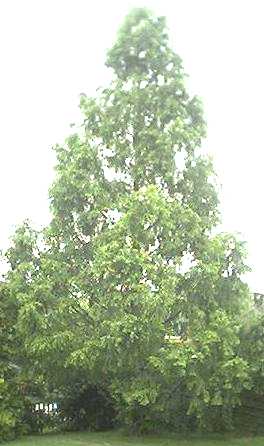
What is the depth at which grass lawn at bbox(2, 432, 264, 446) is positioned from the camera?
11.6 metres

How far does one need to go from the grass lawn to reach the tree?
1.46ft

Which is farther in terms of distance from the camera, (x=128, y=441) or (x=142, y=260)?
(x=128, y=441)

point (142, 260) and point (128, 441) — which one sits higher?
point (142, 260)

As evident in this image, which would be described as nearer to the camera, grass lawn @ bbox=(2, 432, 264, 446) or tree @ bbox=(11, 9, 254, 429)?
tree @ bbox=(11, 9, 254, 429)

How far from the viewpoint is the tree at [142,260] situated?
36.5 ft

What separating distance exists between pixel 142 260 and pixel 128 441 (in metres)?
4.08

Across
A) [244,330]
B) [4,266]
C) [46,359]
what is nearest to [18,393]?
[46,359]

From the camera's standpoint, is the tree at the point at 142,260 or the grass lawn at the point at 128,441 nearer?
the tree at the point at 142,260

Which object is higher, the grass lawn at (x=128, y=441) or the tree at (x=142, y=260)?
the tree at (x=142, y=260)

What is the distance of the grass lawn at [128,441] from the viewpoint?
11.6m

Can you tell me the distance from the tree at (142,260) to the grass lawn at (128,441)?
1.46 feet

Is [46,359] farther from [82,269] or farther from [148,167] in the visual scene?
[148,167]

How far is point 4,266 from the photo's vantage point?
507 inches

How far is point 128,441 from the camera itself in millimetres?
11953
